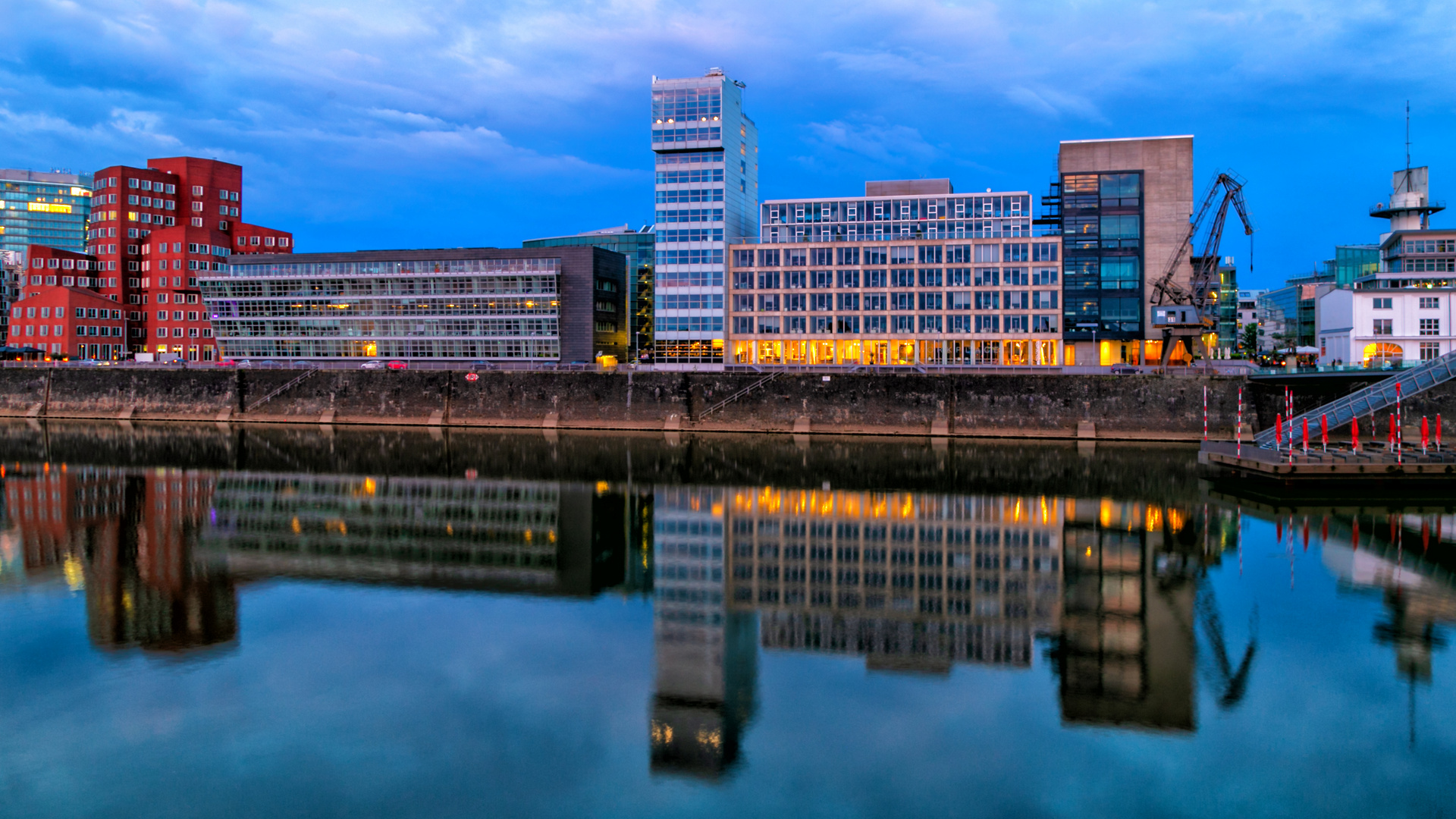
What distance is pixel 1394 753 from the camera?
17.4m

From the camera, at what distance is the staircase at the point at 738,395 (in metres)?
82.9

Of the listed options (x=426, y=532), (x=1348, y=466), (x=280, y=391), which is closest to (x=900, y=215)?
(x=280, y=391)

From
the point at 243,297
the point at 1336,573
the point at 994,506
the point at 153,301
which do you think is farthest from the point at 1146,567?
the point at 153,301

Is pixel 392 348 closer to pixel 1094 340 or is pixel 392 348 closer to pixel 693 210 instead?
pixel 693 210

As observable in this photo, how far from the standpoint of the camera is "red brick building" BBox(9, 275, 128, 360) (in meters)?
135

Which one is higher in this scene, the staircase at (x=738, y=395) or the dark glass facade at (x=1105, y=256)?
the dark glass facade at (x=1105, y=256)

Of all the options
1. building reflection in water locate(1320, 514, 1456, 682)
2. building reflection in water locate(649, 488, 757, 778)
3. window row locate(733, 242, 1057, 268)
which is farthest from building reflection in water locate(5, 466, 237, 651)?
window row locate(733, 242, 1057, 268)

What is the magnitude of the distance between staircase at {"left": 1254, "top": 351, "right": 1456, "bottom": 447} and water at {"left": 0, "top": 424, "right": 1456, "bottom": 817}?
1764 centimetres

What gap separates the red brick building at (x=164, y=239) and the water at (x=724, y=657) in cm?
10984

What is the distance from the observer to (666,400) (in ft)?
276

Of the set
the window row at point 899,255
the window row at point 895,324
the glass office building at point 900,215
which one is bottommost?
the window row at point 895,324

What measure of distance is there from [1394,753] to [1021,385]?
61.8 m

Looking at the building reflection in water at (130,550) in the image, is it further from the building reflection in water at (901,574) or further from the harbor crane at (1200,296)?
the harbor crane at (1200,296)

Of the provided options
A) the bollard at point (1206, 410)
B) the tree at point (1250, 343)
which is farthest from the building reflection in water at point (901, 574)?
the tree at point (1250, 343)
